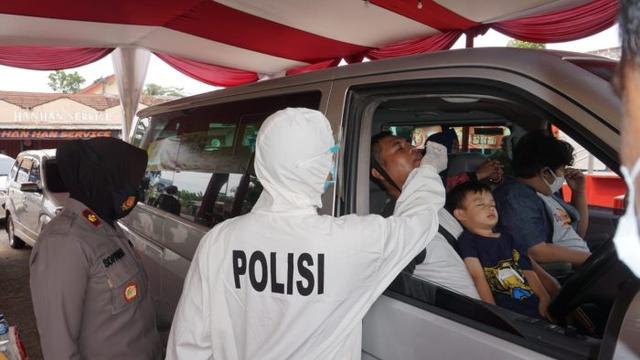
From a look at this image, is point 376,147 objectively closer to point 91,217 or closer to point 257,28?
point 91,217

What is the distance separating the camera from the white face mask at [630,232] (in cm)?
62

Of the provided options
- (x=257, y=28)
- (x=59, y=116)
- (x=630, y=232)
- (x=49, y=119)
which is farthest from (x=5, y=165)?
(x=630, y=232)

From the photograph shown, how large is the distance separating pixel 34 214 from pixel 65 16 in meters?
2.94

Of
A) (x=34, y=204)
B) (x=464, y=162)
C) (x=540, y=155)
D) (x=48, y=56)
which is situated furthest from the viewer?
(x=48, y=56)

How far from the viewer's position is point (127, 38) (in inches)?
274

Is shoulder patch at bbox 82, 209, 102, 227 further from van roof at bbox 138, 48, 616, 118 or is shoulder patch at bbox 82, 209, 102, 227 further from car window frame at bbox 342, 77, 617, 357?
van roof at bbox 138, 48, 616, 118

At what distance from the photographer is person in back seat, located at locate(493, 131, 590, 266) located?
2213mm

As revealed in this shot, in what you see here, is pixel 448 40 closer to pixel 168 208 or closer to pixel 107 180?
pixel 168 208

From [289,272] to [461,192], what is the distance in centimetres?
108

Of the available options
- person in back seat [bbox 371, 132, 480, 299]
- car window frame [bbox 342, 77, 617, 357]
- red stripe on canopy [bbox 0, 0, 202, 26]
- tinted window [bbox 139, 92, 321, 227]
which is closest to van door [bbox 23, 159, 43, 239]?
red stripe on canopy [bbox 0, 0, 202, 26]

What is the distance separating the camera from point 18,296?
17.4 feet

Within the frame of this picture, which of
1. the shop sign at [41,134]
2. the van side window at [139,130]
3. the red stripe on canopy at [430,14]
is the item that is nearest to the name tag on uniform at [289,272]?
the van side window at [139,130]

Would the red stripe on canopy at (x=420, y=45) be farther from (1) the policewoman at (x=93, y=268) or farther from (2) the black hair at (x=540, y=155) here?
(1) the policewoman at (x=93, y=268)

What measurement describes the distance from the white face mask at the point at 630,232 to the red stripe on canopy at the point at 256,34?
5.52 m
